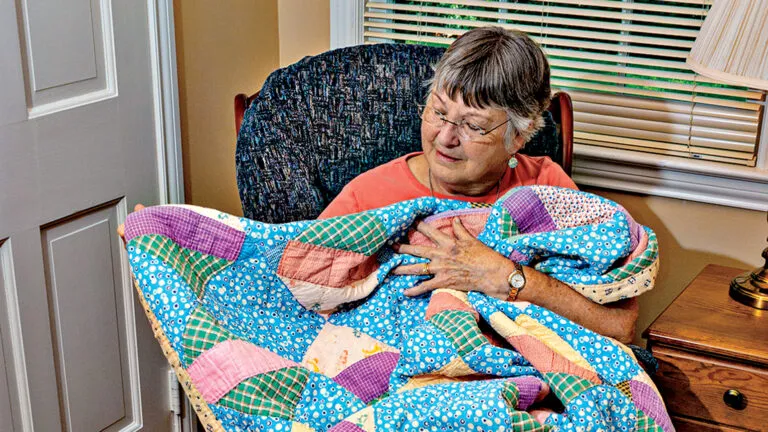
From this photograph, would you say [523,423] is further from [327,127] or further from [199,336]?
[327,127]

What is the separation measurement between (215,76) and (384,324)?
114cm

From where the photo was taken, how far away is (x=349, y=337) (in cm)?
153

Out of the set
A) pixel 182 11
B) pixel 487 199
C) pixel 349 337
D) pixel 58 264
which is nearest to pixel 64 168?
pixel 58 264

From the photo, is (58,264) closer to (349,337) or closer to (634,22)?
(349,337)

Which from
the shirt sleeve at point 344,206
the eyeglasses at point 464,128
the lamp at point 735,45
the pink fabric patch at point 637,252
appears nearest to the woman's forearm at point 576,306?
the pink fabric patch at point 637,252

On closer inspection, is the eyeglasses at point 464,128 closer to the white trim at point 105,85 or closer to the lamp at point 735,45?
the lamp at point 735,45

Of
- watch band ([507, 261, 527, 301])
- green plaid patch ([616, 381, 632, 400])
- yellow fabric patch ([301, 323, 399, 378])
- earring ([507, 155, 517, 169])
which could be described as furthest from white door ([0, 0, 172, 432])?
green plaid patch ([616, 381, 632, 400])

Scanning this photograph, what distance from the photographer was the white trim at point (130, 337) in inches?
84.5

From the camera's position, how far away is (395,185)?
74.2 inches

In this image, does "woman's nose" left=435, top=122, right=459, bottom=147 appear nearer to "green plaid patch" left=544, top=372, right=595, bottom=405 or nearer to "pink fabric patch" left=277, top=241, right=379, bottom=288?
"pink fabric patch" left=277, top=241, right=379, bottom=288

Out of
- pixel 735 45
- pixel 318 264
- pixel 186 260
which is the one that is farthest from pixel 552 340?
pixel 735 45

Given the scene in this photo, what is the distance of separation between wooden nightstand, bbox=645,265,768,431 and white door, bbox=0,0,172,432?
134cm

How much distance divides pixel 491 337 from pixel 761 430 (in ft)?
2.36

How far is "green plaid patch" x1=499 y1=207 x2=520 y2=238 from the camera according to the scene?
5.16ft
